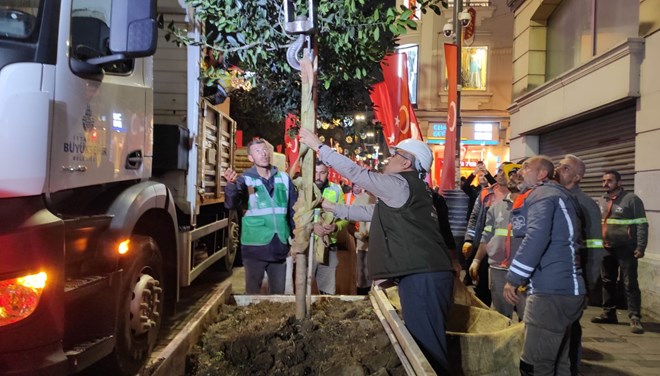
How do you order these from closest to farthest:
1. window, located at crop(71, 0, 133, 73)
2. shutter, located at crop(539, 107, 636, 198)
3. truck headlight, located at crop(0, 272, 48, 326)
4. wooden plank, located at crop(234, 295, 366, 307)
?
truck headlight, located at crop(0, 272, 48, 326)
window, located at crop(71, 0, 133, 73)
wooden plank, located at crop(234, 295, 366, 307)
shutter, located at crop(539, 107, 636, 198)

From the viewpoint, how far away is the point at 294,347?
Answer: 365 centimetres

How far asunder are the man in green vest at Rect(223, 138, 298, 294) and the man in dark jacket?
178 centimetres

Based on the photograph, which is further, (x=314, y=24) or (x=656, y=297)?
(x=656, y=297)

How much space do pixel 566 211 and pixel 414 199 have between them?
1.11 m

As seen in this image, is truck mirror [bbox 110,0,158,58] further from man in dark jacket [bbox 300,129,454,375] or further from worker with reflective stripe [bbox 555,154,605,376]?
worker with reflective stripe [bbox 555,154,605,376]

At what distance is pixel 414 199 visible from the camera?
3391 millimetres

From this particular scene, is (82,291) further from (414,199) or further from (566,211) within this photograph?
(566,211)

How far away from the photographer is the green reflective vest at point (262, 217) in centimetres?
515

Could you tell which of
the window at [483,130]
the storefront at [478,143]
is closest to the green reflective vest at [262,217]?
the storefront at [478,143]

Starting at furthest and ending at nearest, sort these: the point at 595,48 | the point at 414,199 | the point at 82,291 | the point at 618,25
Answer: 1. the point at 595,48
2. the point at 618,25
3. the point at 414,199
4. the point at 82,291

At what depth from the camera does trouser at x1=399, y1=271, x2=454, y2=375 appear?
3387 mm

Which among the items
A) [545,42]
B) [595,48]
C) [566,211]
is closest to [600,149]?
[595,48]

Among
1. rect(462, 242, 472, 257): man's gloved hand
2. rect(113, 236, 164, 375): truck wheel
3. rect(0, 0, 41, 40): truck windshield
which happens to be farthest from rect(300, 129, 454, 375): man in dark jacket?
rect(462, 242, 472, 257): man's gloved hand

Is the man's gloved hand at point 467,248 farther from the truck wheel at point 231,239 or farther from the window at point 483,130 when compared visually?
the window at point 483,130
